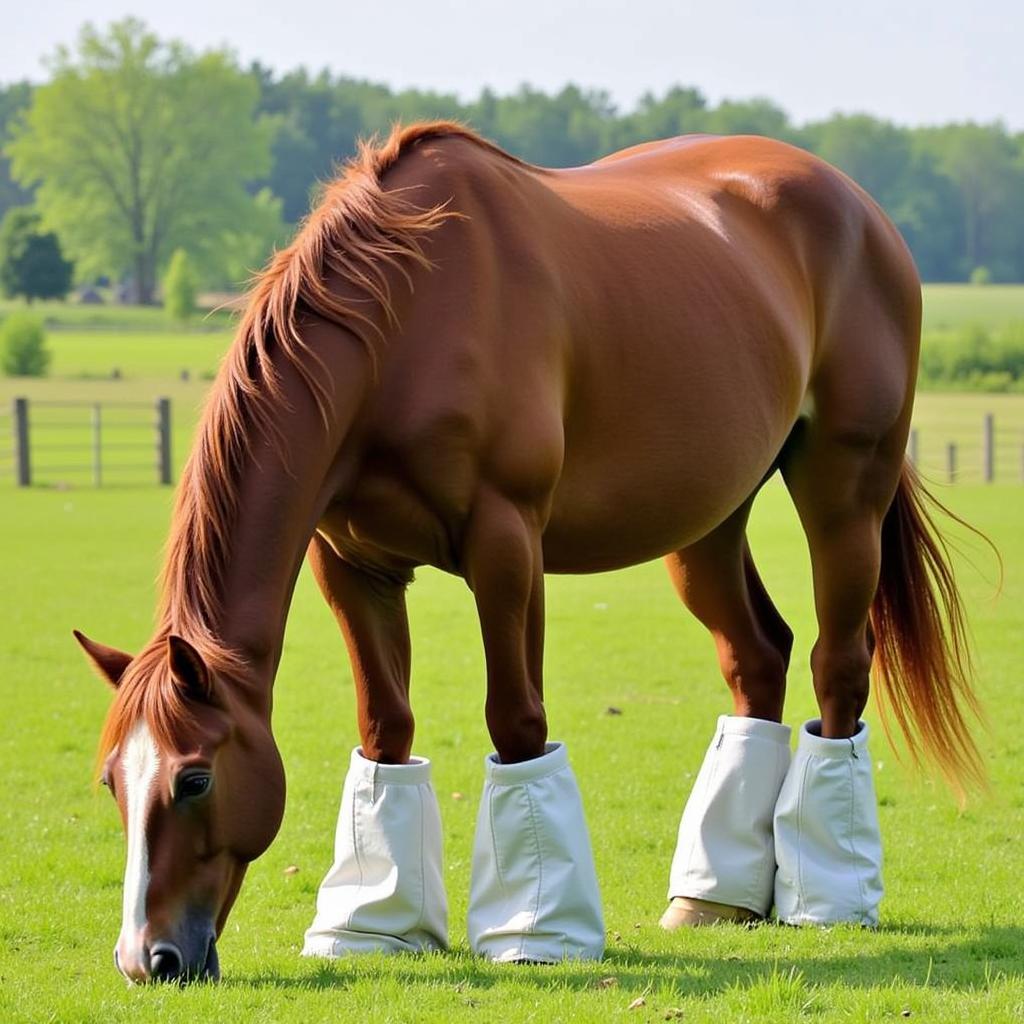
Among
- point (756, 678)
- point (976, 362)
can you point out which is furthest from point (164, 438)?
point (976, 362)

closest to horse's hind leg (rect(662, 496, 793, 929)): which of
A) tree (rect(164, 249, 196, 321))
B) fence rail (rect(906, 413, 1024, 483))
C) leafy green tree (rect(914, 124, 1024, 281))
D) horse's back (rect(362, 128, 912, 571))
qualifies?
horse's back (rect(362, 128, 912, 571))

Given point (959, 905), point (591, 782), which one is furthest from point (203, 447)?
point (591, 782)

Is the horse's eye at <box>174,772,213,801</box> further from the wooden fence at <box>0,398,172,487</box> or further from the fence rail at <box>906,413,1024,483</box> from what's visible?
the fence rail at <box>906,413,1024,483</box>

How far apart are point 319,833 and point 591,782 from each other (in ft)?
4.97

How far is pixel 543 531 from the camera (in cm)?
452

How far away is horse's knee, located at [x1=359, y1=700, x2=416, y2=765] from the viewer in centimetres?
474

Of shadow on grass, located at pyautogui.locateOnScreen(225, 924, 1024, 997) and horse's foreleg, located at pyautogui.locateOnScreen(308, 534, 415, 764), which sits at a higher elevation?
horse's foreleg, located at pyautogui.locateOnScreen(308, 534, 415, 764)

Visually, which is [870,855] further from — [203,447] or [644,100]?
[644,100]

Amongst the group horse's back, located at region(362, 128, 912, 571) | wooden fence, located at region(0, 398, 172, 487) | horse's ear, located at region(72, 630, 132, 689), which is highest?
horse's back, located at region(362, 128, 912, 571)

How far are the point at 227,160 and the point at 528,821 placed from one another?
9328 centimetres

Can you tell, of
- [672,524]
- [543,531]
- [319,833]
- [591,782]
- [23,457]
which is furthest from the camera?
[23,457]

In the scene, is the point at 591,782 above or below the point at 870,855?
below

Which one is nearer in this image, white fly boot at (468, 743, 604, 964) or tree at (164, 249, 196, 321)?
white fly boot at (468, 743, 604, 964)

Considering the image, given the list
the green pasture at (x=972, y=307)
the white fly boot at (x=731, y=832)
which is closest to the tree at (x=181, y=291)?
the green pasture at (x=972, y=307)
